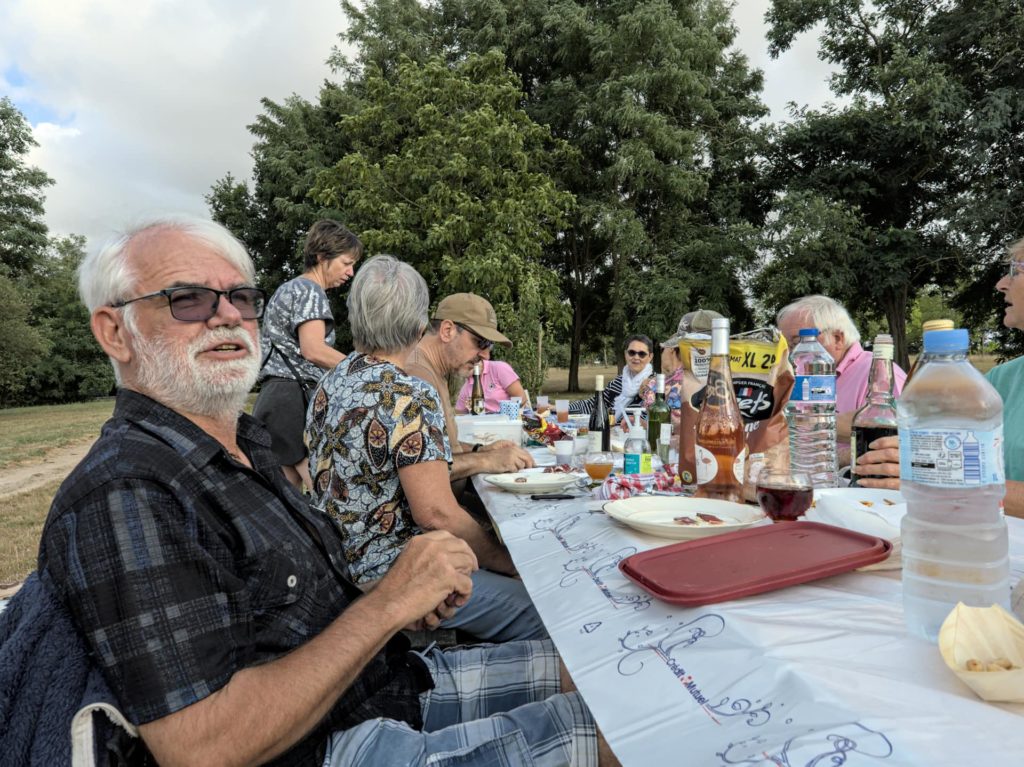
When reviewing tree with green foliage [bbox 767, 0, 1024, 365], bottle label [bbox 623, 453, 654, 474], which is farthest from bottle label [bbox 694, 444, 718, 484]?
tree with green foliage [bbox 767, 0, 1024, 365]

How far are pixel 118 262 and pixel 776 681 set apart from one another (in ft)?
5.23

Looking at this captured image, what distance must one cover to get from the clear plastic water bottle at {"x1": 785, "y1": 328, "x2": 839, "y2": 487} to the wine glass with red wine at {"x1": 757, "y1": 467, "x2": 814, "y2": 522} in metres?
0.55

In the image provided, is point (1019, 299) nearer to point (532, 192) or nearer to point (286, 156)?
point (532, 192)

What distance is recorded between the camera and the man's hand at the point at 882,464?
186cm

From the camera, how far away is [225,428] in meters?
1.59

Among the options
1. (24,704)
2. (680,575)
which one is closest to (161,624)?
(24,704)

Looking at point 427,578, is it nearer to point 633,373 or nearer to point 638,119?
A: point 633,373

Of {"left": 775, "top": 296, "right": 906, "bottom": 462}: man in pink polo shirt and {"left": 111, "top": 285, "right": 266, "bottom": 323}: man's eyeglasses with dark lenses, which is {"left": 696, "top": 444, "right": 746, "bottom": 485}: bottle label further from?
{"left": 775, "top": 296, "right": 906, "bottom": 462}: man in pink polo shirt

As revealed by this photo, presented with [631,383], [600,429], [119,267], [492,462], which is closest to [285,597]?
[119,267]

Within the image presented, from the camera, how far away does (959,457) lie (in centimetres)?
99

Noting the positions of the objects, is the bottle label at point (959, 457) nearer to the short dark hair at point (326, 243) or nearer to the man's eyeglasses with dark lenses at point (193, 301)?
the man's eyeglasses with dark lenses at point (193, 301)

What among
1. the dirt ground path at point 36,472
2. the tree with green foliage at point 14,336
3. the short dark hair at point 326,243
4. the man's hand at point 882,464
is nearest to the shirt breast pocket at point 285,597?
the man's hand at point 882,464

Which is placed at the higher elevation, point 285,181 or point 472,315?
point 285,181

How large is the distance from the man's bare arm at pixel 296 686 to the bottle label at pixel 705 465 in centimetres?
84
